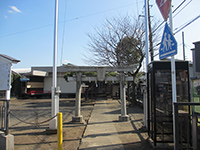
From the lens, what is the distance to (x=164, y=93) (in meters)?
5.14

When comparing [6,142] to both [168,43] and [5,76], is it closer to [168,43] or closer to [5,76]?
[5,76]

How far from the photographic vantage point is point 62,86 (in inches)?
1049

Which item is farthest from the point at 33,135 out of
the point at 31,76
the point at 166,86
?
the point at 31,76

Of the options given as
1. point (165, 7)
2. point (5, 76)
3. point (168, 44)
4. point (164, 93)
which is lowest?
point (164, 93)

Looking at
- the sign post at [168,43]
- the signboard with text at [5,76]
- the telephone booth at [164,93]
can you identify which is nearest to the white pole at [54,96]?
the signboard with text at [5,76]

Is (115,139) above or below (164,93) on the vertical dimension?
below

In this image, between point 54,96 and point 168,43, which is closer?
point 168,43

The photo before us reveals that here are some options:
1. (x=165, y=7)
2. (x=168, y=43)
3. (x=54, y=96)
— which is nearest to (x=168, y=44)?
(x=168, y=43)

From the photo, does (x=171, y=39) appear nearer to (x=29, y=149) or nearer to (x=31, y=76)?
(x=29, y=149)

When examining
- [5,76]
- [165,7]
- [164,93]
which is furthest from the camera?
[164,93]

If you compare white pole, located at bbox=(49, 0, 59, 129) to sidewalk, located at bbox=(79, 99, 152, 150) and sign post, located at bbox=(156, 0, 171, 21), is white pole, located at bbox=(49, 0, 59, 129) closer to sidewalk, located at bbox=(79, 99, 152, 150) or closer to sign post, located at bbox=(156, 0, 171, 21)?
sidewalk, located at bbox=(79, 99, 152, 150)

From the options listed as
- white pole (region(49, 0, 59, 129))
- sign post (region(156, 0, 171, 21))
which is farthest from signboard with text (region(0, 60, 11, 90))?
sign post (region(156, 0, 171, 21))

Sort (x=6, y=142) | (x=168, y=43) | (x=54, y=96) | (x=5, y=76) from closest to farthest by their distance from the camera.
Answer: (x=168, y=43) → (x=6, y=142) → (x=5, y=76) → (x=54, y=96)

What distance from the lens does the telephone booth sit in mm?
4512
